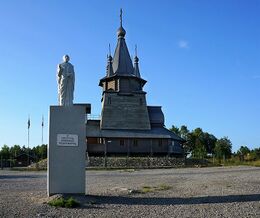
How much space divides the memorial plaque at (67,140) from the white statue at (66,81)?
1.15 m

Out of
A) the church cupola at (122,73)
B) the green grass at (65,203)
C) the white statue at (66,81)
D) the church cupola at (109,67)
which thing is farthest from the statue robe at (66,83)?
the church cupola at (109,67)

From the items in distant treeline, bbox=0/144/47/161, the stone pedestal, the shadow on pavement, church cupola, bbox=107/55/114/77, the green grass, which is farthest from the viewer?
distant treeline, bbox=0/144/47/161

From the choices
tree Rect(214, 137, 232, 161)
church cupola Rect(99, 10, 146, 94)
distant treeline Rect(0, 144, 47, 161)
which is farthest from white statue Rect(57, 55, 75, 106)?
distant treeline Rect(0, 144, 47, 161)

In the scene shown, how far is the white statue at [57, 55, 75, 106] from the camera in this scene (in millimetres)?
13891

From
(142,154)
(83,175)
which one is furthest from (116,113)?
(83,175)

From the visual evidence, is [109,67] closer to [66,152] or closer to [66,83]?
[66,83]

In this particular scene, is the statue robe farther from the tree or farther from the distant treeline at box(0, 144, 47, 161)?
the distant treeline at box(0, 144, 47, 161)

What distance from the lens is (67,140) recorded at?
13344 millimetres

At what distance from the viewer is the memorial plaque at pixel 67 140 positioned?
43.7ft

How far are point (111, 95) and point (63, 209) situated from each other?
155ft

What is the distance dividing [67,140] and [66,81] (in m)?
2.16

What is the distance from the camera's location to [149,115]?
2357 inches

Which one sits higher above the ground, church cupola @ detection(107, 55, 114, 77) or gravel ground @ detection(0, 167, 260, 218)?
church cupola @ detection(107, 55, 114, 77)

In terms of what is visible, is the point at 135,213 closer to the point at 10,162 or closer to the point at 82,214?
the point at 82,214
